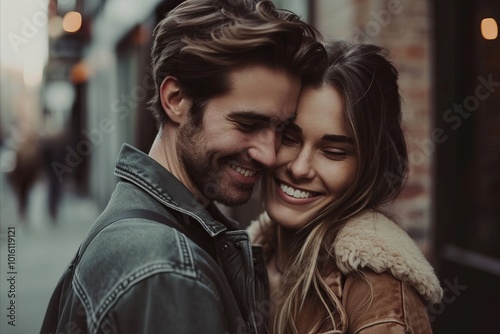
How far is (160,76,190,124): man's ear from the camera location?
6.12ft

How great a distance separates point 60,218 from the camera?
11.5 m

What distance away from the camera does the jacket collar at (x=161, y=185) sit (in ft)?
5.66

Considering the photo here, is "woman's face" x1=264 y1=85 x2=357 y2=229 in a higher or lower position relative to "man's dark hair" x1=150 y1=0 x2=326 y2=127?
lower

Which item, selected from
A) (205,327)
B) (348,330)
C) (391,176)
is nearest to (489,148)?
(391,176)

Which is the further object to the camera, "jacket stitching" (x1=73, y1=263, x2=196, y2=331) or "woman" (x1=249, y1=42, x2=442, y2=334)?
"woman" (x1=249, y1=42, x2=442, y2=334)

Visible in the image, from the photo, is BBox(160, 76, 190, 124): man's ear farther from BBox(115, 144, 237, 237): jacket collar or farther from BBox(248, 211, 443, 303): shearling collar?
BBox(248, 211, 443, 303): shearling collar

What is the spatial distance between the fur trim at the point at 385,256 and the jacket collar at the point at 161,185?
39 centimetres

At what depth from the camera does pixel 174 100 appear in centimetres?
188

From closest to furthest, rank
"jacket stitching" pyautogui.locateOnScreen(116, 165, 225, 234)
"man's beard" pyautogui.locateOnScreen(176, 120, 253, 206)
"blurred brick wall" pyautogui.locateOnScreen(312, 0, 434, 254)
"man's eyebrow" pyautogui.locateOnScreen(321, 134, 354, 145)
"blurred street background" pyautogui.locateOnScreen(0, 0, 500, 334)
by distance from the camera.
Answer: "jacket stitching" pyautogui.locateOnScreen(116, 165, 225, 234)
"man's beard" pyautogui.locateOnScreen(176, 120, 253, 206)
"man's eyebrow" pyautogui.locateOnScreen(321, 134, 354, 145)
"blurred street background" pyautogui.locateOnScreen(0, 0, 500, 334)
"blurred brick wall" pyautogui.locateOnScreen(312, 0, 434, 254)

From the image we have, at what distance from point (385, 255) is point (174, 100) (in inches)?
31.2

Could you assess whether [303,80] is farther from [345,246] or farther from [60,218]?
[60,218]

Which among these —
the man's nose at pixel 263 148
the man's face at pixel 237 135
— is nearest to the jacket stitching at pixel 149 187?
the man's face at pixel 237 135

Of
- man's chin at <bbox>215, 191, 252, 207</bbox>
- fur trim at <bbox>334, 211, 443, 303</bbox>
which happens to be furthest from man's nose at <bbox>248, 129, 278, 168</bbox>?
fur trim at <bbox>334, 211, 443, 303</bbox>

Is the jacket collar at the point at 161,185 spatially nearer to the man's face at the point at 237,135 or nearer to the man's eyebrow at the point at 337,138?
the man's face at the point at 237,135
